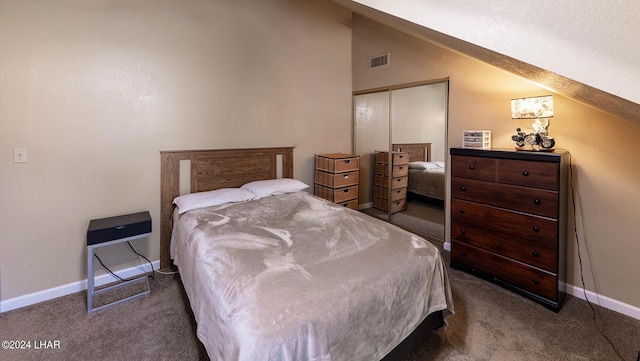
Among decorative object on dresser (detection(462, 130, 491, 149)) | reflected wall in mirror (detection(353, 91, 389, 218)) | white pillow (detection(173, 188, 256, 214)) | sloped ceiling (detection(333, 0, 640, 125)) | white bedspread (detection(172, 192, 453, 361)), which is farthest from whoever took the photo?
reflected wall in mirror (detection(353, 91, 389, 218))

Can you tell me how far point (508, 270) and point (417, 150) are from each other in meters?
1.75

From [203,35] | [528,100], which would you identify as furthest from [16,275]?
[528,100]

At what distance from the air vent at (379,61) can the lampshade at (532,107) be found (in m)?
1.85

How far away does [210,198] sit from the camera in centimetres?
260

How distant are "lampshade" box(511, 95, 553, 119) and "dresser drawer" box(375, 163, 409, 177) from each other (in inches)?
60.4

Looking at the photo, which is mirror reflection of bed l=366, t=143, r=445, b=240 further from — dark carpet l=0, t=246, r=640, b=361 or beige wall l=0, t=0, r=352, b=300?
beige wall l=0, t=0, r=352, b=300

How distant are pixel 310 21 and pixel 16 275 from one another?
4027mm

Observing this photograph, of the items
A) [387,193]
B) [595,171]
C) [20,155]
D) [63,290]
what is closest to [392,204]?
[387,193]

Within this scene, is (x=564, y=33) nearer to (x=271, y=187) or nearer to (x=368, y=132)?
(x=271, y=187)

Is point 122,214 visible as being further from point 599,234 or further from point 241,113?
point 599,234

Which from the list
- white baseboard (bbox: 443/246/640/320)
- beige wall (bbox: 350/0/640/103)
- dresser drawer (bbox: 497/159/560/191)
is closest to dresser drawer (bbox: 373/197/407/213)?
dresser drawer (bbox: 497/159/560/191)

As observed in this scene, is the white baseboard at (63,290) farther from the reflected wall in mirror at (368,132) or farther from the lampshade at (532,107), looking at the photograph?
the lampshade at (532,107)

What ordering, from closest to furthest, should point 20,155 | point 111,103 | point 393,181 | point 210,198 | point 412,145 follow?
point 20,155
point 111,103
point 210,198
point 412,145
point 393,181

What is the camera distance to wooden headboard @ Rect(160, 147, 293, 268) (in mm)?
2740
